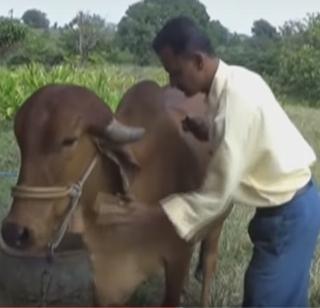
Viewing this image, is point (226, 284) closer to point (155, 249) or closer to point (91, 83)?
point (155, 249)

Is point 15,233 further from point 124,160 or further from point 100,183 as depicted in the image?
point 124,160

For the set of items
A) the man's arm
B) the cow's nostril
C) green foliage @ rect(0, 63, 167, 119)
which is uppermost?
the man's arm

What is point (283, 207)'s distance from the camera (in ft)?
13.3

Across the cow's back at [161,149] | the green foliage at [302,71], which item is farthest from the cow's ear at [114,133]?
the green foliage at [302,71]

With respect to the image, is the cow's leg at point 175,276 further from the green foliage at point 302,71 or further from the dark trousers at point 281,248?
the green foliage at point 302,71

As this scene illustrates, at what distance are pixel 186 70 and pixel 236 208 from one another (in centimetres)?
345

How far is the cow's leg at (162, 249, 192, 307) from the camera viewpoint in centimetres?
502

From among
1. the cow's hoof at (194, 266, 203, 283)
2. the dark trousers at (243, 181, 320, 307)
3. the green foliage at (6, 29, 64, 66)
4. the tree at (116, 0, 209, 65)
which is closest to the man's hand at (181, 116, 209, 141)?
the dark trousers at (243, 181, 320, 307)

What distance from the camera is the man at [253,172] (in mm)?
Result: 3777

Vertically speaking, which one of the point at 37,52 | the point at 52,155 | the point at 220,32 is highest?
the point at 52,155

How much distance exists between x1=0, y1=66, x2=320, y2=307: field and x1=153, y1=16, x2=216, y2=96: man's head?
1.80m

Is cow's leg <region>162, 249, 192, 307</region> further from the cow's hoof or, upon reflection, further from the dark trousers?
the dark trousers

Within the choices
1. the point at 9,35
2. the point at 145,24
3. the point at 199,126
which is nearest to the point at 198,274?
the point at 199,126

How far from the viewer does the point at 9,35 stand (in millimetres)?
26766
